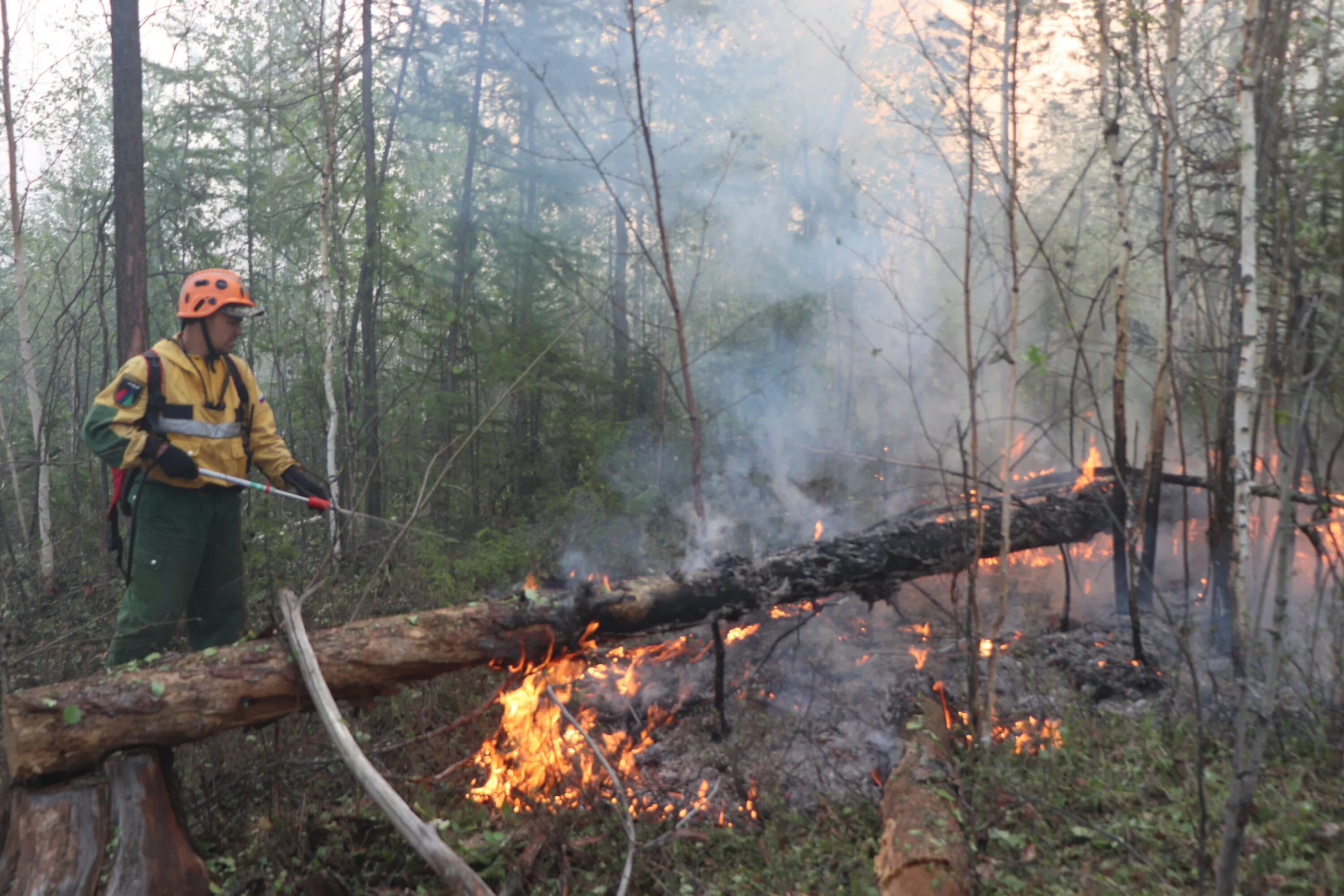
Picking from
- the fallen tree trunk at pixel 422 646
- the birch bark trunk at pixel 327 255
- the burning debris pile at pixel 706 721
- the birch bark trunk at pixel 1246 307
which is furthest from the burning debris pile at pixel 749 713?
the birch bark trunk at pixel 327 255

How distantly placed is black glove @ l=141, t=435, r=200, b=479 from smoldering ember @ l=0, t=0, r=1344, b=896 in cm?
2

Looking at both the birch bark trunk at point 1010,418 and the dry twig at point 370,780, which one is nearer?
the dry twig at point 370,780

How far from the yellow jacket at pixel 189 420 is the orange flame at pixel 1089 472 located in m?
5.49

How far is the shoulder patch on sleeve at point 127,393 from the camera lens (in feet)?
14.5

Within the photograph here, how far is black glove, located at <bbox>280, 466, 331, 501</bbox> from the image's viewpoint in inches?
199

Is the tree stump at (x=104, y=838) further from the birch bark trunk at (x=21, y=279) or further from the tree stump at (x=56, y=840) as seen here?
the birch bark trunk at (x=21, y=279)

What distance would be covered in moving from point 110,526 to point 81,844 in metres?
2.26

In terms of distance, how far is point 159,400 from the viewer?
459 cm

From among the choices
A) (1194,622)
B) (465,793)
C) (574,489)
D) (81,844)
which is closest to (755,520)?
(574,489)

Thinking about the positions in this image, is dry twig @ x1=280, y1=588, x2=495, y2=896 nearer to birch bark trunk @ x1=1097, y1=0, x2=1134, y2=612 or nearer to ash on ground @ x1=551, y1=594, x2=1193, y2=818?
ash on ground @ x1=551, y1=594, x2=1193, y2=818

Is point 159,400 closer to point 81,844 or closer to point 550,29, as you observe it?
point 81,844

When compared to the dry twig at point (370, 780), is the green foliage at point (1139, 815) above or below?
below

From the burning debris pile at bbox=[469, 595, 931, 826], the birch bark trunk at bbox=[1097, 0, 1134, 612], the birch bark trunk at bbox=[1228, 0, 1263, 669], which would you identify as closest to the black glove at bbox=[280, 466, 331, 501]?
the burning debris pile at bbox=[469, 595, 931, 826]

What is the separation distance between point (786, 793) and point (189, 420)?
418 cm
